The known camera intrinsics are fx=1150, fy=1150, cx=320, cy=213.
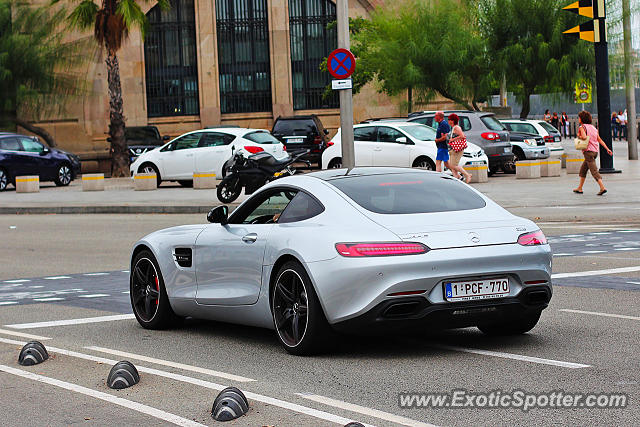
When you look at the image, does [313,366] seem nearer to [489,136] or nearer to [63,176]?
[489,136]

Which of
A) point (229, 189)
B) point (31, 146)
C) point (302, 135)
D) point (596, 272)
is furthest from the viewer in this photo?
point (302, 135)

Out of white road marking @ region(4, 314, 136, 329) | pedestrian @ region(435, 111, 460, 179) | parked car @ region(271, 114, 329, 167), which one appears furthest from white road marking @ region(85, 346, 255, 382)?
parked car @ region(271, 114, 329, 167)

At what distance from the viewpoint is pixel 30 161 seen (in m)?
35.8

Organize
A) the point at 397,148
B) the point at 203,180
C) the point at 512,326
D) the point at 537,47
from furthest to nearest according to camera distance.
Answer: the point at 537,47, the point at 203,180, the point at 397,148, the point at 512,326

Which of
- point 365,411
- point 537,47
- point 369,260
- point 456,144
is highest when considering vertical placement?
point 537,47

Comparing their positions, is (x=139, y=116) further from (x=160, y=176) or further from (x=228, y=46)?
(x=160, y=176)

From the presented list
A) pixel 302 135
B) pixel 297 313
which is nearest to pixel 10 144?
pixel 302 135

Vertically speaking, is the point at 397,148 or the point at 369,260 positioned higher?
the point at 397,148

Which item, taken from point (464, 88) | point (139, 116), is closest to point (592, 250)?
point (464, 88)

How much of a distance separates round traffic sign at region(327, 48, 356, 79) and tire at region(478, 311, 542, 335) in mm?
14443

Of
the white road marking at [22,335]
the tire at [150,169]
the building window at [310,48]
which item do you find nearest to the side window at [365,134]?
the tire at [150,169]

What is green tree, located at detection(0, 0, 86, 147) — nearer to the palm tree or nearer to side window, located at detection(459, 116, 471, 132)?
the palm tree

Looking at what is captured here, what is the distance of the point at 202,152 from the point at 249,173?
6.03 metres

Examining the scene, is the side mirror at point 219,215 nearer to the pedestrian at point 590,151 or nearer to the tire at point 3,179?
the pedestrian at point 590,151
